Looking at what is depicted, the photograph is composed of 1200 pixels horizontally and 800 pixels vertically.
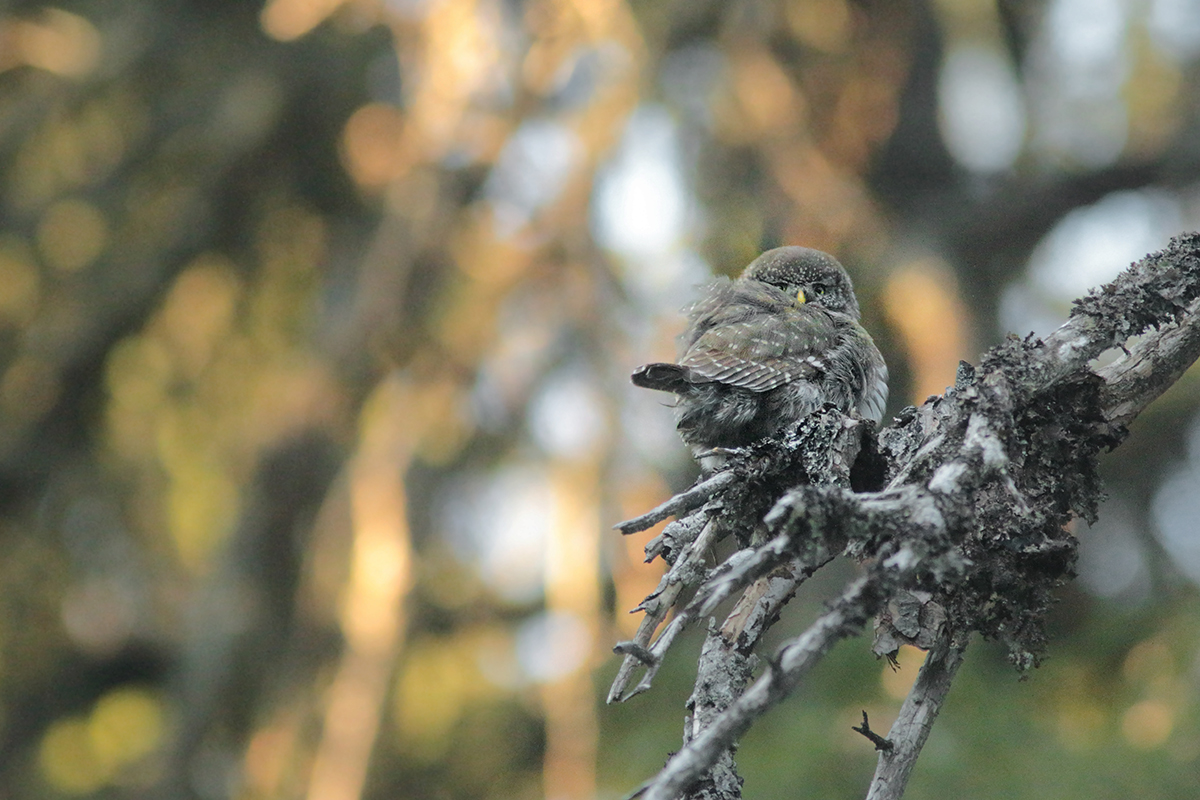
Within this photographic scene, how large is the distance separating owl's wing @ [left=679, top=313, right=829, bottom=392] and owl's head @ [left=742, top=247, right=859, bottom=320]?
1.47 ft

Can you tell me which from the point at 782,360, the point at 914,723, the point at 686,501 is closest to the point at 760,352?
the point at 782,360

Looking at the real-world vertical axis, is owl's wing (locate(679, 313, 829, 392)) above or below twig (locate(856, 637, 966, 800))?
above

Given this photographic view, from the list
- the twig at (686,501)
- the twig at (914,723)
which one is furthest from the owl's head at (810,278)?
the twig at (914,723)

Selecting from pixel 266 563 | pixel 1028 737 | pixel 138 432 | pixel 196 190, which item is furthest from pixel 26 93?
pixel 1028 737

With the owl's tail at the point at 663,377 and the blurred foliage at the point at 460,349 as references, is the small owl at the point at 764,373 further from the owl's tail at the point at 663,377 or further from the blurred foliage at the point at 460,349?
the blurred foliage at the point at 460,349

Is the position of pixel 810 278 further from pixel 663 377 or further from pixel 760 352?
pixel 663 377

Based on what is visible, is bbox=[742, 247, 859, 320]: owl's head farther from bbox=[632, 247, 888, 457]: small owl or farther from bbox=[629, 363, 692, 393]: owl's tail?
bbox=[629, 363, 692, 393]: owl's tail

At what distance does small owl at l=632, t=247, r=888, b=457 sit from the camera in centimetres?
263

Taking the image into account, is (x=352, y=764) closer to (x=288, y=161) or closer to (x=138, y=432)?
(x=138, y=432)

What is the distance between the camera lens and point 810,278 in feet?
11.3

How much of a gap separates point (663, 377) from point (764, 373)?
25 centimetres

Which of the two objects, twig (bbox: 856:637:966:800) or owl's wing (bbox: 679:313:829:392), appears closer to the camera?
twig (bbox: 856:637:966:800)

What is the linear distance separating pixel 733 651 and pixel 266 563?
432 cm

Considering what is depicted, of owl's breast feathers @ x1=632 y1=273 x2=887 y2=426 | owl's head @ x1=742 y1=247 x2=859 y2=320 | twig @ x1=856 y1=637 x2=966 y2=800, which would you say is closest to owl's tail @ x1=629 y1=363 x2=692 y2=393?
owl's breast feathers @ x1=632 y1=273 x2=887 y2=426
